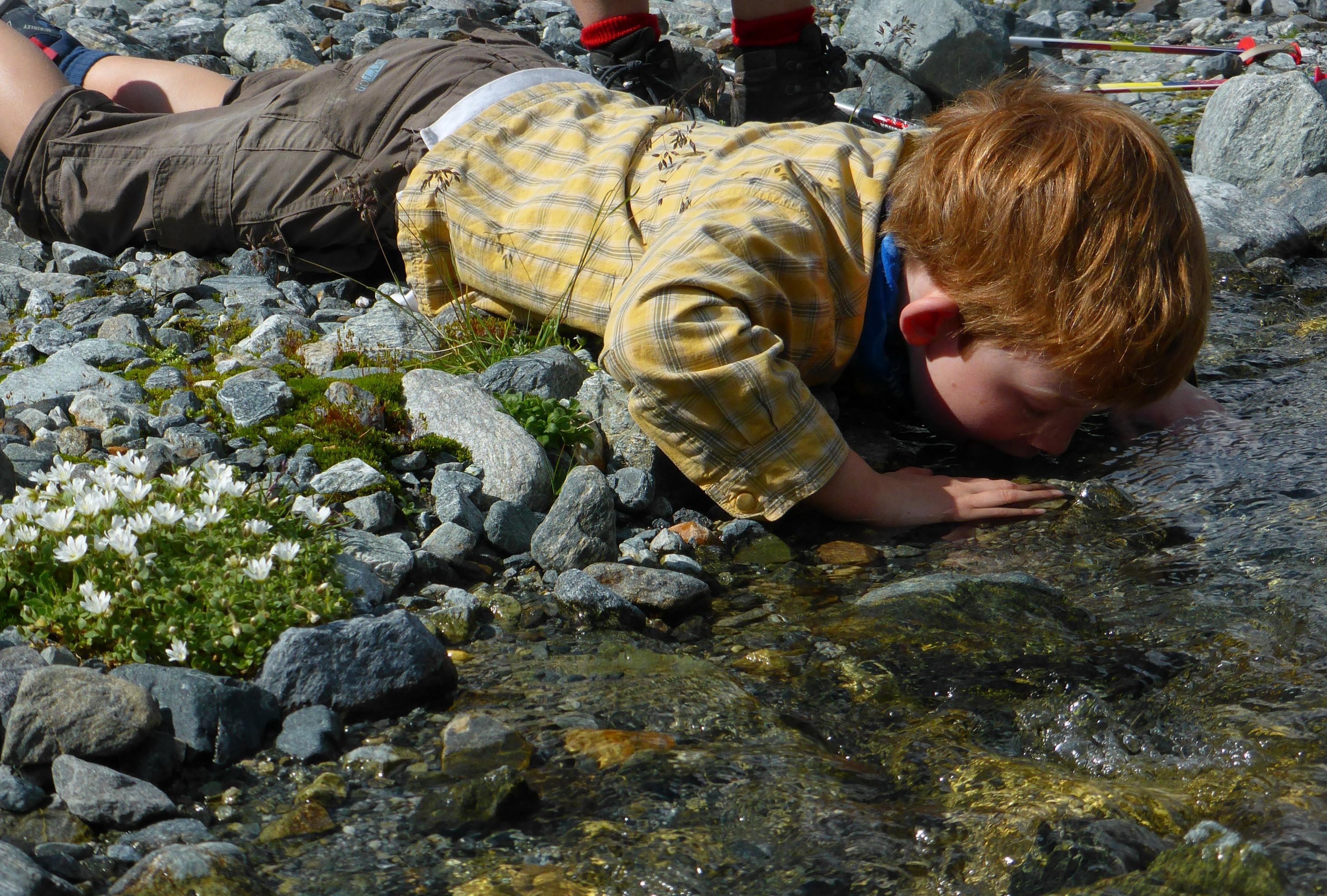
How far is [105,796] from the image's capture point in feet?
7.03

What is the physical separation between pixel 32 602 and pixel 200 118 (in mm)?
3747

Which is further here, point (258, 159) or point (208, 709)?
point (258, 159)

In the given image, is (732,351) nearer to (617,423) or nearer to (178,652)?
(617,423)

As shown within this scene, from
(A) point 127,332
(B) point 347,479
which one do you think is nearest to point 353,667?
(B) point 347,479

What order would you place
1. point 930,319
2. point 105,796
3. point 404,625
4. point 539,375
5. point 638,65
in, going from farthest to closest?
point 638,65, point 539,375, point 930,319, point 404,625, point 105,796

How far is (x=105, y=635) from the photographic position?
2617 millimetres

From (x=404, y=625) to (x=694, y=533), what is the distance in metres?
1.23

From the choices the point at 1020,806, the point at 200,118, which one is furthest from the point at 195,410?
the point at 1020,806

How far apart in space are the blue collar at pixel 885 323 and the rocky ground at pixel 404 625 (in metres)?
0.33

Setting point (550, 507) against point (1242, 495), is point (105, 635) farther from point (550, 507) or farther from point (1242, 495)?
point (1242, 495)

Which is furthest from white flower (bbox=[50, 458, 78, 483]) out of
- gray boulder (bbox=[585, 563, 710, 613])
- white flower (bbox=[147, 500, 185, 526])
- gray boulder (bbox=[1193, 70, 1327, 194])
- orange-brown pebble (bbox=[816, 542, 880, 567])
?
gray boulder (bbox=[1193, 70, 1327, 194])

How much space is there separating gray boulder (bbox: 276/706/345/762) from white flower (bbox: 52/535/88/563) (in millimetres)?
623

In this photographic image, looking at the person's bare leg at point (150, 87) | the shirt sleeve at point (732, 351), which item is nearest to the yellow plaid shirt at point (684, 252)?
the shirt sleeve at point (732, 351)

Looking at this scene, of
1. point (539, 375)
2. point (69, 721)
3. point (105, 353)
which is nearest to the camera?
point (69, 721)
